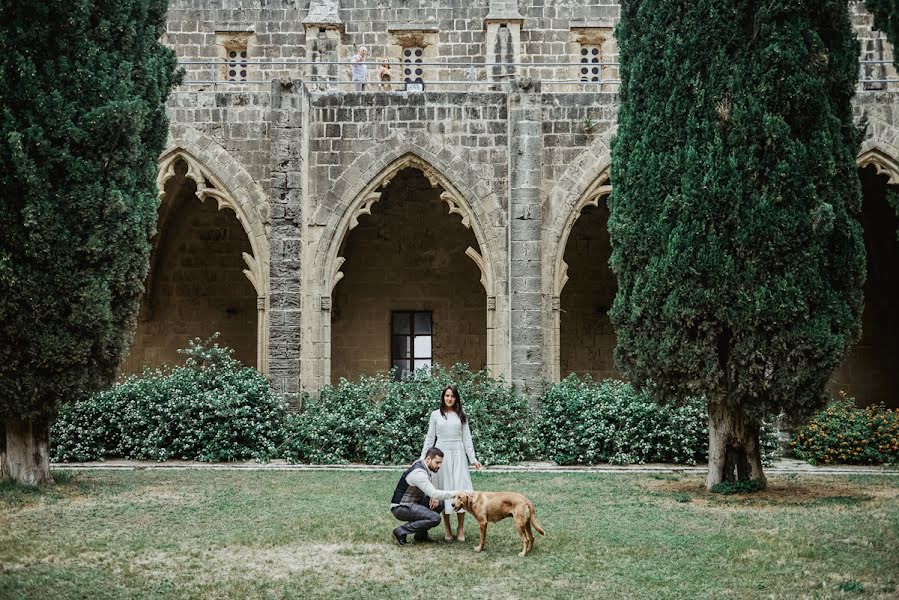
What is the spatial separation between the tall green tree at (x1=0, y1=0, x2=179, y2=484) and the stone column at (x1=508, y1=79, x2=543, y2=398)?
5.80 meters

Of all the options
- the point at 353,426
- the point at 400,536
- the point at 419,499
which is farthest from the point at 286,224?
the point at 400,536

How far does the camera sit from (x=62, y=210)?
31.8ft

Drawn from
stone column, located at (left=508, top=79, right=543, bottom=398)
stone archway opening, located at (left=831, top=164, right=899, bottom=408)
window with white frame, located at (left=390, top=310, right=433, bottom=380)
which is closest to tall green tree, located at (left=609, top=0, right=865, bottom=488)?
stone column, located at (left=508, top=79, right=543, bottom=398)

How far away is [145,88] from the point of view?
10547 millimetres

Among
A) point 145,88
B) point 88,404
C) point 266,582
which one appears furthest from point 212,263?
point 266,582

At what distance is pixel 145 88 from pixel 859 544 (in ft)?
28.0

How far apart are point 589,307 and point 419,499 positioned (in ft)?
37.8

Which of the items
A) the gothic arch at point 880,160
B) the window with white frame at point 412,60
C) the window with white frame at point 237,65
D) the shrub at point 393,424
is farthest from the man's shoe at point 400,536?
the window with white frame at point 237,65

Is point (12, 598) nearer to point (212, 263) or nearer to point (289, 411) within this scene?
point (289, 411)

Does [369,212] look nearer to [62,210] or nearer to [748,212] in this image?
[62,210]

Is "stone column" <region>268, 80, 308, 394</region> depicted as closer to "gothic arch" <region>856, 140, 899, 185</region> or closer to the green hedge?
the green hedge

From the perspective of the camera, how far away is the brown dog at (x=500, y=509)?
23.4 feet

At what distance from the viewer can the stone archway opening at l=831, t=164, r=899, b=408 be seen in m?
17.8

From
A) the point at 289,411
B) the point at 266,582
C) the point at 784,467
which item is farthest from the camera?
the point at 289,411
